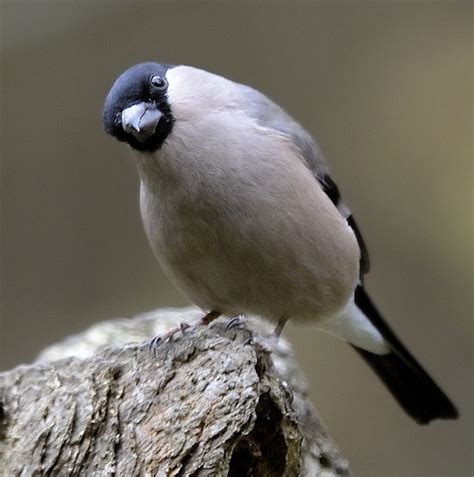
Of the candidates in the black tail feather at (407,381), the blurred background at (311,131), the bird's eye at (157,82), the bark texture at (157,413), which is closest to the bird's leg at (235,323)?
the bark texture at (157,413)

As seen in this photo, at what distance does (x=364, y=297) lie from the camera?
4.16m

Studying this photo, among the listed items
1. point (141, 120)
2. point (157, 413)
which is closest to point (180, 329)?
point (157, 413)

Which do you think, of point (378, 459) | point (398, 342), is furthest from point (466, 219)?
point (398, 342)

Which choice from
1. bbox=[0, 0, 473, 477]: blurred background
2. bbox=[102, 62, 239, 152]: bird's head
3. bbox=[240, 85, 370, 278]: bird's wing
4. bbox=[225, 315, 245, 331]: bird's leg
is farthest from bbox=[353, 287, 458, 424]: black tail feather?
bbox=[0, 0, 473, 477]: blurred background

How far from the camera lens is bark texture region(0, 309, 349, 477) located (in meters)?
2.70

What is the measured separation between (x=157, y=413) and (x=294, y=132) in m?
1.25

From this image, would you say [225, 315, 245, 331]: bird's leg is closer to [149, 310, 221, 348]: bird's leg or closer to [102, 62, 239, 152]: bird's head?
[149, 310, 221, 348]: bird's leg

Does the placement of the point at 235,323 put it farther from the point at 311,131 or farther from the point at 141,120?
the point at 311,131

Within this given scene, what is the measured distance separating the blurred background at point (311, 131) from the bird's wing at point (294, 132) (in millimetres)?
2381

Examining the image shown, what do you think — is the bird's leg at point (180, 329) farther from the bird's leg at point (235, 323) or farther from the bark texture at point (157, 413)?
the bird's leg at point (235, 323)

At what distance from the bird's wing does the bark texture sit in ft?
2.63

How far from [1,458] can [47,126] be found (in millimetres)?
4275

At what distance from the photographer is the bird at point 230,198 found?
316 centimetres

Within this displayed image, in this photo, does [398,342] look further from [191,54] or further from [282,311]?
[191,54]
